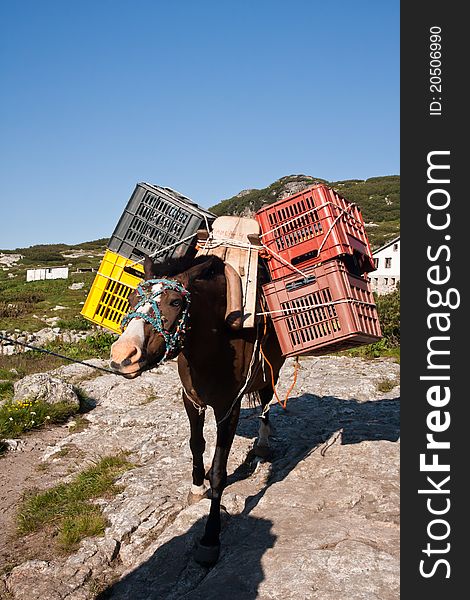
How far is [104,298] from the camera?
6.45 meters

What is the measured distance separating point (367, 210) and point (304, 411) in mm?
74914

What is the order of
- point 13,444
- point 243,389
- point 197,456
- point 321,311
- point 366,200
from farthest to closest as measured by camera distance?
point 366,200
point 13,444
point 197,456
point 243,389
point 321,311

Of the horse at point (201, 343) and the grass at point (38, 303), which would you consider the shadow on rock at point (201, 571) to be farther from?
the grass at point (38, 303)

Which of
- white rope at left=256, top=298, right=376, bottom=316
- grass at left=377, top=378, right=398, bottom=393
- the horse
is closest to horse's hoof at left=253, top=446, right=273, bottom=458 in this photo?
the horse

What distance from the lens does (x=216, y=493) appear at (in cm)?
549

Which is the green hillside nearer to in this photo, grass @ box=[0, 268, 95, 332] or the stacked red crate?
grass @ box=[0, 268, 95, 332]

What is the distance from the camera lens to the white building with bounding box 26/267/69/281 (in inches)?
1999

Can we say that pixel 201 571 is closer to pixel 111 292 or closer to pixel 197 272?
pixel 197 272

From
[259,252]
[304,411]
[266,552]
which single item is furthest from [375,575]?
Result: [304,411]

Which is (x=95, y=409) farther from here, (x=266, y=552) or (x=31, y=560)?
(x=266, y=552)

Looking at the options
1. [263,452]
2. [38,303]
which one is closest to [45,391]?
[263,452]

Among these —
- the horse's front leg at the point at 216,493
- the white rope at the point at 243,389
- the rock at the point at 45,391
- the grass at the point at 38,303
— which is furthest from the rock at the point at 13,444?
the grass at the point at 38,303

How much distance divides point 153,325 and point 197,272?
95 centimetres

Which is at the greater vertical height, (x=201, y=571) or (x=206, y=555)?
(x=206, y=555)
